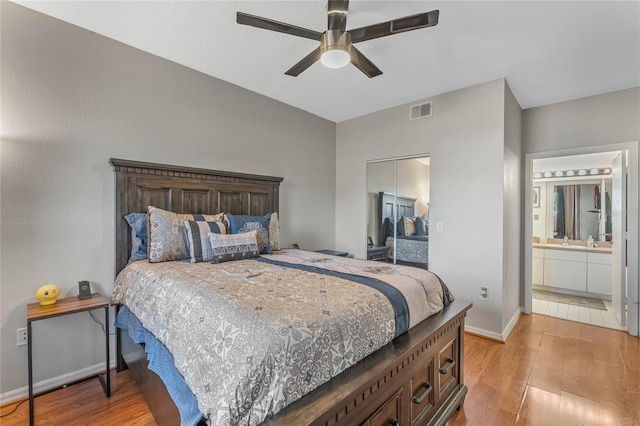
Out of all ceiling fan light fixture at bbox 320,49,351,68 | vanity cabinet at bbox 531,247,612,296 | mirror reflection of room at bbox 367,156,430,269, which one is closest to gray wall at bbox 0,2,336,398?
ceiling fan light fixture at bbox 320,49,351,68

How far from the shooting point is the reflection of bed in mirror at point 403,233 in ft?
12.1

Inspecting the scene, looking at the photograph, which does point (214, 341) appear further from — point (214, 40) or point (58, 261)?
point (214, 40)

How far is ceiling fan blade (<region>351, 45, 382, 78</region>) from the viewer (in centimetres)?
199

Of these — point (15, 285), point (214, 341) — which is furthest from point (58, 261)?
point (214, 341)

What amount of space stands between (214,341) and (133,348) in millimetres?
1482

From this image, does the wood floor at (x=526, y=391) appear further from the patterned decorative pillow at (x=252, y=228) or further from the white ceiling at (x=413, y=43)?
the white ceiling at (x=413, y=43)

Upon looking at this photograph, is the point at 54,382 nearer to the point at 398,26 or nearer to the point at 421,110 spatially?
the point at 398,26

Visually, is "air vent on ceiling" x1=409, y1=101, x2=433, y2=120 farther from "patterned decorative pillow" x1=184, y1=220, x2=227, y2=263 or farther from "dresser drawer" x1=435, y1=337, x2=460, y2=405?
"patterned decorative pillow" x1=184, y1=220, x2=227, y2=263

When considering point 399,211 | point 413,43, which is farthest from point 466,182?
point 413,43

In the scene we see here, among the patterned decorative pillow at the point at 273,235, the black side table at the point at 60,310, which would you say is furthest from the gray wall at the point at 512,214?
the black side table at the point at 60,310

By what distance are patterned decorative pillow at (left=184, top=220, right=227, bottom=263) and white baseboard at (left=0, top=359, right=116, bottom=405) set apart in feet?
3.87

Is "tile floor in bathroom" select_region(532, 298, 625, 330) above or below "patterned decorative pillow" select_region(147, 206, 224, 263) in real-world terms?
below

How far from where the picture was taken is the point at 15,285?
2.01 metres

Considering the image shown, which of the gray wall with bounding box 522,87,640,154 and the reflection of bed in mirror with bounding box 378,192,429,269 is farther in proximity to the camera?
the reflection of bed in mirror with bounding box 378,192,429,269
